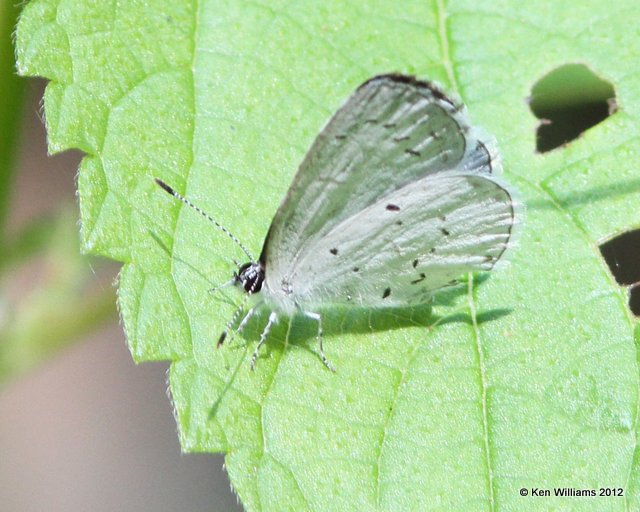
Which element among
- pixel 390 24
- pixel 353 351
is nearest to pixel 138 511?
pixel 353 351

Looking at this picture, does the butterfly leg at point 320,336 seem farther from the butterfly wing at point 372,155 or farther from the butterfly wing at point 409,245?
the butterfly wing at point 372,155

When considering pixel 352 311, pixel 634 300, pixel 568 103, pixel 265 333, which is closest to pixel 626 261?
pixel 634 300

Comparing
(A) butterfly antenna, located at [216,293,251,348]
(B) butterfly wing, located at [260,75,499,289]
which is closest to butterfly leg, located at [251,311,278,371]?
(A) butterfly antenna, located at [216,293,251,348]

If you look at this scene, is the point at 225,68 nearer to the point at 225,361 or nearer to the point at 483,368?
the point at 225,361

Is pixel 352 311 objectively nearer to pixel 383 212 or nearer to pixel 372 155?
pixel 383 212

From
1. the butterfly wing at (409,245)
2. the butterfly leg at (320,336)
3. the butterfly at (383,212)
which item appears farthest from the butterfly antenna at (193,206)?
the butterfly leg at (320,336)

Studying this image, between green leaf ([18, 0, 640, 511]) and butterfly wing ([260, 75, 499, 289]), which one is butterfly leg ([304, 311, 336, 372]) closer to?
green leaf ([18, 0, 640, 511])
